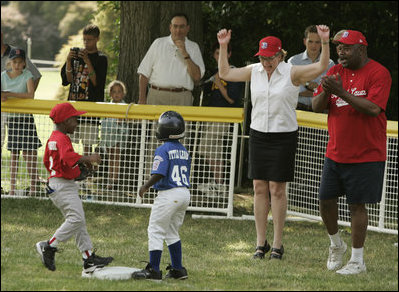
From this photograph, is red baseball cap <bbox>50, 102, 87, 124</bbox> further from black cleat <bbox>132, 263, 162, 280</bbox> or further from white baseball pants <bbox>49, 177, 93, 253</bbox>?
black cleat <bbox>132, 263, 162, 280</bbox>

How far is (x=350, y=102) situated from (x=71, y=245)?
117 inches

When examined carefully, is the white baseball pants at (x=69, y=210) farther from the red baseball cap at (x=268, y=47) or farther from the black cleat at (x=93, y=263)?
the red baseball cap at (x=268, y=47)

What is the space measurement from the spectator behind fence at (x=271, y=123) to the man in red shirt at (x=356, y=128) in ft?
1.85

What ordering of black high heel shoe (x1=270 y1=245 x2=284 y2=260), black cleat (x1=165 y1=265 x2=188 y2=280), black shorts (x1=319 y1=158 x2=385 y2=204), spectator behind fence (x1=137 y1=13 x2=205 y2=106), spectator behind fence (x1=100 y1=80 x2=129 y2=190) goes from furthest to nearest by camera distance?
spectator behind fence (x1=137 y1=13 x2=205 y2=106), spectator behind fence (x1=100 y1=80 x2=129 y2=190), black high heel shoe (x1=270 y1=245 x2=284 y2=260), black shorts (x1=319 y1=158 x2=385 y2=204), black cleat (x1=165 y1=265 x2=188 y2=280)

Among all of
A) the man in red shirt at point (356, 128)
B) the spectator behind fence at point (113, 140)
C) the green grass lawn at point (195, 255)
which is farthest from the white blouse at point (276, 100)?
the spectator behind fence at point (113, 140)

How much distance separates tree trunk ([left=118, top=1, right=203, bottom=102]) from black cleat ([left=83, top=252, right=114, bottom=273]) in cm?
479

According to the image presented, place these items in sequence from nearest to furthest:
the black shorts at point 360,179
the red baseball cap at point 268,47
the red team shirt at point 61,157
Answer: the red team shirt at point 61,157
the black shorts at point 360,179
the red baseball cap at point 268,47

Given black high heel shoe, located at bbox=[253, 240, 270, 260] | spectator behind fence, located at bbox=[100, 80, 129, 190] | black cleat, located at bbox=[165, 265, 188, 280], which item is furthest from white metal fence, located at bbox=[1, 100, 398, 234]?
black cleat, located at bbox=[165, 265, 188, 280]

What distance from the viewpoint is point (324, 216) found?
23.8 feet

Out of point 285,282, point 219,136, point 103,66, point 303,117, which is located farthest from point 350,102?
point 103,66

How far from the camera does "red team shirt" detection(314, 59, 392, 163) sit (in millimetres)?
6762

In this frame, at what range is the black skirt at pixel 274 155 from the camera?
300 inches

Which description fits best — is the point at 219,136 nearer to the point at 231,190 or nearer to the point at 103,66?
the point at 231,190

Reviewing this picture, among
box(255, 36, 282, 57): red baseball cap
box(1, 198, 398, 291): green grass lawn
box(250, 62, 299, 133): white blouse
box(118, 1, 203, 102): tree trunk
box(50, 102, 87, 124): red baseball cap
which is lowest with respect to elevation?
box(1, 198, 398, 291): green grass lawn
